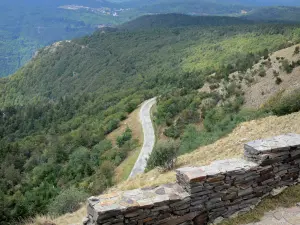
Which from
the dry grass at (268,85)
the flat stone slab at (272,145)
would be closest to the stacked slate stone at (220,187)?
the flat stone slab at (272,145)

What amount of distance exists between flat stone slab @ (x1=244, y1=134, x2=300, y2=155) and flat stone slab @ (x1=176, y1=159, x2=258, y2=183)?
368 mm

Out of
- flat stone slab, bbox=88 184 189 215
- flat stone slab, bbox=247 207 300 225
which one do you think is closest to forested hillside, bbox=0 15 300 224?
flat stone slab, bbox=88 184 189 215

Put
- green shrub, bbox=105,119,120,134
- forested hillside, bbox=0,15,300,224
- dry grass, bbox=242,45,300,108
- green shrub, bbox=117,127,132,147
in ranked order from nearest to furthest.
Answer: dry grass, bbox=242,45,300,108 < forested hillside, bbox=0,15,300,224 < green shrub, bbox=117,127,132,147 < green shrub, bbox=105,119,120,134

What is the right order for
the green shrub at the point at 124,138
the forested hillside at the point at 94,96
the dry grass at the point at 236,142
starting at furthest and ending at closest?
the green shrub at the point at 124,138
the forested hillside at the point at 94,96
the dry grass at the point at 236,142

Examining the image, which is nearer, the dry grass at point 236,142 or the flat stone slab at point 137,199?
the flat stone slab at point 137,199

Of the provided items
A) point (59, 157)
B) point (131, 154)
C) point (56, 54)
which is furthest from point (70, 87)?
point (131, 154)

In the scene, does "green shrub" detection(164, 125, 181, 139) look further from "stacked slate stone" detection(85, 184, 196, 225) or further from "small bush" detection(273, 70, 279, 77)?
"stacked slate stone" detection(85, 184, 196, 225)

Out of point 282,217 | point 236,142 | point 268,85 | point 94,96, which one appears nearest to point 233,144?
point 236,142

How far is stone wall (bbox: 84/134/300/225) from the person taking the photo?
8.25m

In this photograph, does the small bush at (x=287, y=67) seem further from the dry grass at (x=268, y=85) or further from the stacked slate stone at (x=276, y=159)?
the stacked slate stone at (x=276, y=159)

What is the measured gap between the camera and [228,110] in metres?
28.1

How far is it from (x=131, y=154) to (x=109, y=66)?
11113cm

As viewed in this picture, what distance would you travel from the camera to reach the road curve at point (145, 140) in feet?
87.2

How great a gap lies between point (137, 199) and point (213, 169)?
6.87 feet
